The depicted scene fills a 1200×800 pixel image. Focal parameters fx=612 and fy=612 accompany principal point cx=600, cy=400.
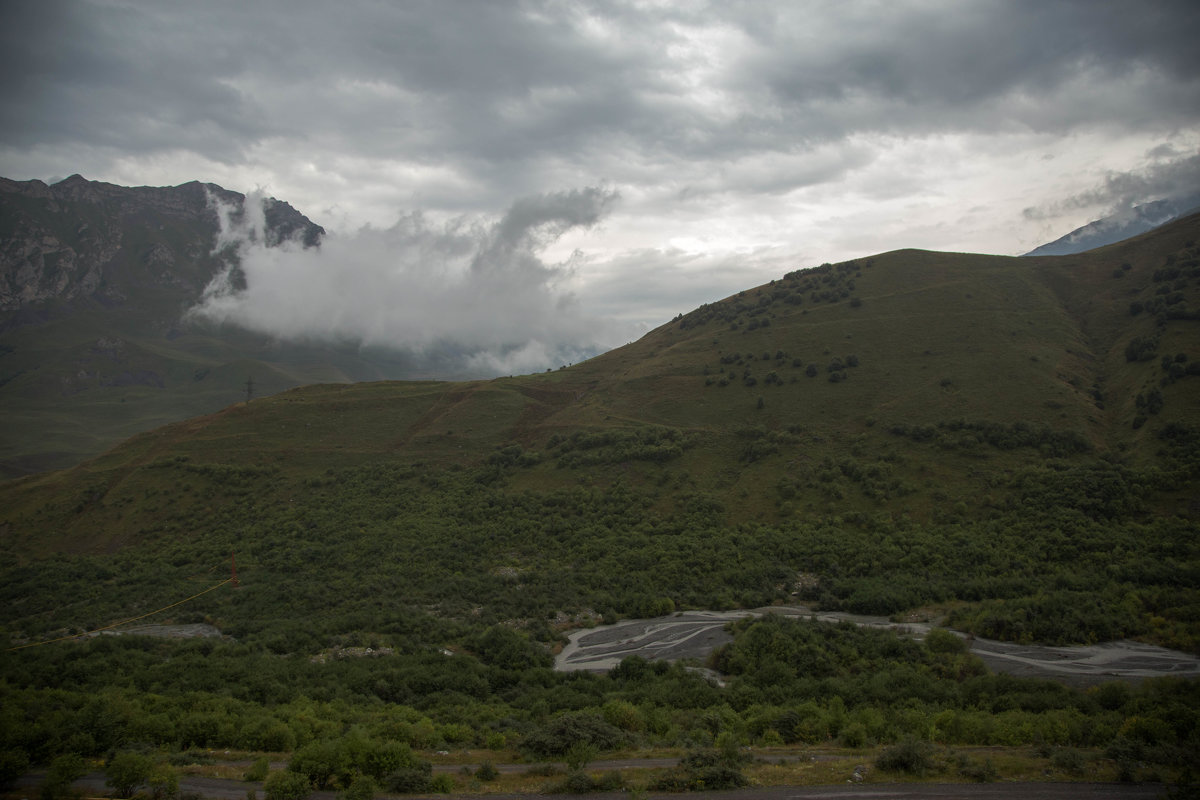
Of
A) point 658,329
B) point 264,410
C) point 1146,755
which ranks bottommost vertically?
point 1146,755

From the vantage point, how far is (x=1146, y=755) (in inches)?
720

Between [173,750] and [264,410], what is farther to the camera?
[264,410]

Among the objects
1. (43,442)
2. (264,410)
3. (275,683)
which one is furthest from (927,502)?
(43,442)

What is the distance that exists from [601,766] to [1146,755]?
648 inches

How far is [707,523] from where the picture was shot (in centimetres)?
6294

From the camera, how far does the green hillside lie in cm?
3055

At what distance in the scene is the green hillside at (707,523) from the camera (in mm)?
30547

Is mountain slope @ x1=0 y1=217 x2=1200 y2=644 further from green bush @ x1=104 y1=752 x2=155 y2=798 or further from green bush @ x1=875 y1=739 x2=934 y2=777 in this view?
green bush @ x1=104 y1=752 x2=155 y2=798

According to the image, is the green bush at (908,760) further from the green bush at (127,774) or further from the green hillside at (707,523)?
the green bush at (127,774)

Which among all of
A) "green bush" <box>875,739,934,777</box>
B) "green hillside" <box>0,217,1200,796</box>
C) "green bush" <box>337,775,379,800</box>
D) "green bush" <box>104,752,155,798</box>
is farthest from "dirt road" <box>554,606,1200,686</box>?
"green bush" <box>104,752,155,798</box>

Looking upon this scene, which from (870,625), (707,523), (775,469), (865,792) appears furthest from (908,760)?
(775,469)

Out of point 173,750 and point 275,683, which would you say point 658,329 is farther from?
point 173,750

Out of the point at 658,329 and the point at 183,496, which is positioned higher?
the point at 658,329

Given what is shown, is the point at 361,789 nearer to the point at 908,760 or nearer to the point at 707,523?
the point at 908,760
